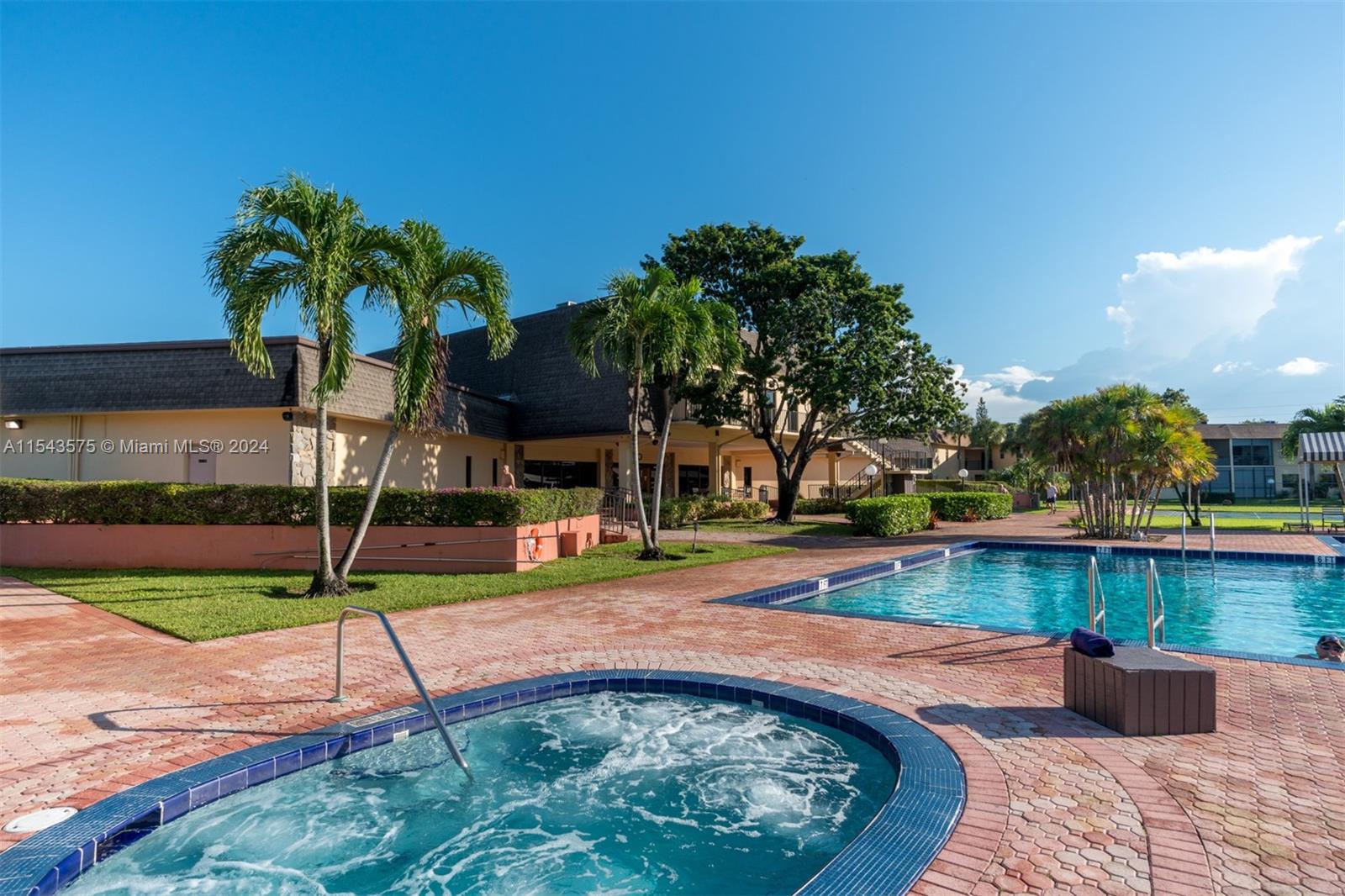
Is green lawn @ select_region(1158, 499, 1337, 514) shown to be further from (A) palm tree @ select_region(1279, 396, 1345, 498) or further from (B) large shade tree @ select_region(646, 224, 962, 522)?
(B) large shade tree @ select_region(646, 224, 962, 522)

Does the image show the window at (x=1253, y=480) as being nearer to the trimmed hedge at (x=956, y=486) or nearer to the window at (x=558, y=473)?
the trimmed hedge at (x=956, y=486)

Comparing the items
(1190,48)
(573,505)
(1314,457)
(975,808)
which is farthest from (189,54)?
(1314,457)

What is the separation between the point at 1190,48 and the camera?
10430mm

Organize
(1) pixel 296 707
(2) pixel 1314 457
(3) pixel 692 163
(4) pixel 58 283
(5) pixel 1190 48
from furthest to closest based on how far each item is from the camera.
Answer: (2) pixel 1314 457, (3) pixel 692 163, (4) pixel 58 283, (5) pixel 1190 48, (1) pixel 296 707

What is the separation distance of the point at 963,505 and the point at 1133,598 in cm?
1622

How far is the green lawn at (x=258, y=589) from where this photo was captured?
9164mm

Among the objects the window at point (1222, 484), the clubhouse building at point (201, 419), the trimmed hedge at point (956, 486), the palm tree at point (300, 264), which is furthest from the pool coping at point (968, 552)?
the window at point (1222, 484)

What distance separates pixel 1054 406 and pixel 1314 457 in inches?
348

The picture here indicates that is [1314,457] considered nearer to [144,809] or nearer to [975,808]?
[975,808]

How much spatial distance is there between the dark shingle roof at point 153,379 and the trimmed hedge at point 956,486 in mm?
32017

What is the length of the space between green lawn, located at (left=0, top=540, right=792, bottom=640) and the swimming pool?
408 cm

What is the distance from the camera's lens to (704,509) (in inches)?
1011

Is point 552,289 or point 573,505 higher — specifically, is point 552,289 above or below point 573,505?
above

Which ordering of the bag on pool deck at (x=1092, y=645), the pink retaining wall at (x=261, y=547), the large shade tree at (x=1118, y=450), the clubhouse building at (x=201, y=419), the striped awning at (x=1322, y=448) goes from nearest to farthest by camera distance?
1. the bag on pool deck at (x=1092, y=645)
2. the pink retaining wall at (x=261, y=547)
3. the clubhouse building at (x=201, y=419)
4. the large shade tree at (x=1118, y=450)
5. the striped awning at (x=1322, y=448)
